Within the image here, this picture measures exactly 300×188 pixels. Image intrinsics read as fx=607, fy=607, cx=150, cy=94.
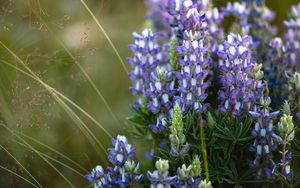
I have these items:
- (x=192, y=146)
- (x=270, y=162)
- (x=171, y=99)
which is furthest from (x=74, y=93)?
(x=270, y=162)

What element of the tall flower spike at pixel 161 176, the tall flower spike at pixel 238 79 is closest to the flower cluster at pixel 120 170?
the tall flower spike at pixel 161 176

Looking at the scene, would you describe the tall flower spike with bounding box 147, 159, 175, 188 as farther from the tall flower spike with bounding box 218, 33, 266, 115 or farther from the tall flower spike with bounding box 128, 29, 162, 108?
the tall flower spike with bounding box 128, 29, 162, 108

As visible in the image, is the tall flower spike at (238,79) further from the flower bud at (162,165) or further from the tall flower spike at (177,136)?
the flower bud at (162,165)

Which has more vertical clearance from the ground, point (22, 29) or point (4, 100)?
point (22, 29)

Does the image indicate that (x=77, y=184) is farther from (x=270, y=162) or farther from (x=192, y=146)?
(x=270, y=162)

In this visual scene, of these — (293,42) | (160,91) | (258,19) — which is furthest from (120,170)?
(258,19)
